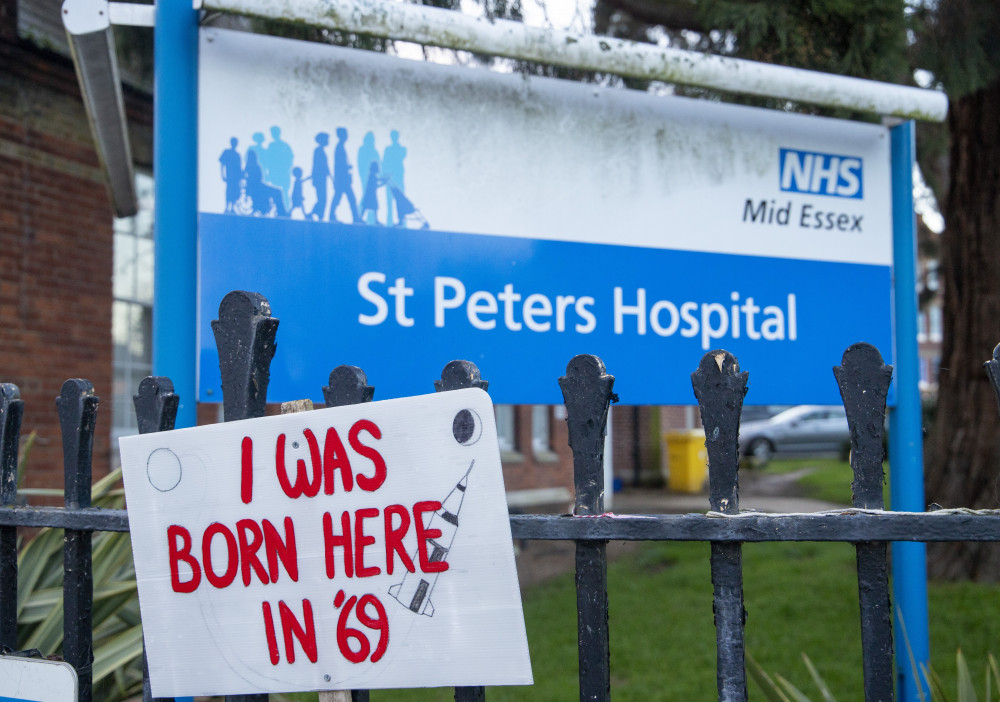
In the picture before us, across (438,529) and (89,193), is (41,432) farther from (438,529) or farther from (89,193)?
(438,529)

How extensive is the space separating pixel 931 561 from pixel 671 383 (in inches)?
171

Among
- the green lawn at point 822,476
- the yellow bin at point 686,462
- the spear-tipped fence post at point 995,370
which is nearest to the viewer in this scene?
the spear-tipped fence post at point 995,370

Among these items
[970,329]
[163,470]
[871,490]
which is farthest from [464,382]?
[970,329]

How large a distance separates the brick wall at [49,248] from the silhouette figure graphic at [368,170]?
441cm

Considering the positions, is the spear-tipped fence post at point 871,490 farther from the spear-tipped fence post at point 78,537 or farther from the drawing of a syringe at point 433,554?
the spear-tipped fence post at point 78,537

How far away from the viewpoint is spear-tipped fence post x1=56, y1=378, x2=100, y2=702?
1.95 m

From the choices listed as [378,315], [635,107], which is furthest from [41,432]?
[635,107]

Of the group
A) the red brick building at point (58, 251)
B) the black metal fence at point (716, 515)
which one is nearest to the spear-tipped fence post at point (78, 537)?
the black metal fence at point (716, 515)

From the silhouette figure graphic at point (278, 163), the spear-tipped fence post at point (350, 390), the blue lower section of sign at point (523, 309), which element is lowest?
the spear-tipped fence post at point (350, 390)

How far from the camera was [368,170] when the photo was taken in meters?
2.54

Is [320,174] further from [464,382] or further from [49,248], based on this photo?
[49,248]

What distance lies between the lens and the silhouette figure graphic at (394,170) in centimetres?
256

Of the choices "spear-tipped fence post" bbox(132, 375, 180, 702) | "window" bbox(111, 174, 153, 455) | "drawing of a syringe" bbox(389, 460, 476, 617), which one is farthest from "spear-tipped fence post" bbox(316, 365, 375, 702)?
"window" bbox(111, 174, 153, 455)

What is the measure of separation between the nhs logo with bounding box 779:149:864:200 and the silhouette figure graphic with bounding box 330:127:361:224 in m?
1.52
